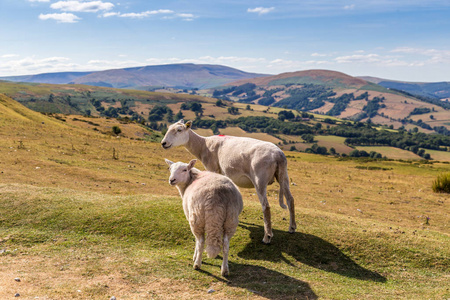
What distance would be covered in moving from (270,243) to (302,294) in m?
3.76

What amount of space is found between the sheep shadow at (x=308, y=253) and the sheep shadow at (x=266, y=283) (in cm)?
122

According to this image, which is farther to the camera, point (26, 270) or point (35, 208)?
point (35, 208)

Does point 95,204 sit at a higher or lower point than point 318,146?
higher

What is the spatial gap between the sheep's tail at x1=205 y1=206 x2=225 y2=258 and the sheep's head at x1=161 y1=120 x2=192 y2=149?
5.56m

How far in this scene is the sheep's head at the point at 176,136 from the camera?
14.2 m

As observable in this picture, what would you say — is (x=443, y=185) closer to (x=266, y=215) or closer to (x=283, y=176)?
(x=283, y=176)

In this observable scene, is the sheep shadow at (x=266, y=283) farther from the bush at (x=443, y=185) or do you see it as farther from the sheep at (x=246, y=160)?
the bush at (x=443, y=185)

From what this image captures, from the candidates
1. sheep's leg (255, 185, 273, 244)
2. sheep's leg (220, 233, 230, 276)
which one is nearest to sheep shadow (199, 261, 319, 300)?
sheep's leg (220, 233, 230, 276)

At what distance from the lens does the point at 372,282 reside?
1057 cm

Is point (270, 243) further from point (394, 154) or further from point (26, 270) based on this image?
point (394, 154)

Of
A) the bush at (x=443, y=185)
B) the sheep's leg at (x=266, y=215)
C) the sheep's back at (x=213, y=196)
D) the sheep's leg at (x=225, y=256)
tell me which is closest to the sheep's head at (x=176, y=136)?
the sheep's back at (x=213, y=196)

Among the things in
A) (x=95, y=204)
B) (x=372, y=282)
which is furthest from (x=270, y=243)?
(x=95, y=204)

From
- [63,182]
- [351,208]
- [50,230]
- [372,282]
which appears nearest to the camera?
[372,282]

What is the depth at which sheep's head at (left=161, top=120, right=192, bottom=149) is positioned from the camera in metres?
14.2
